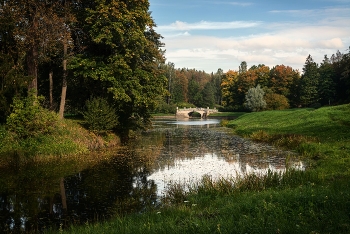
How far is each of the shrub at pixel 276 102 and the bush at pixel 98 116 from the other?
62312 mm

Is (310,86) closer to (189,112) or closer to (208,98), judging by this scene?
(189,112)

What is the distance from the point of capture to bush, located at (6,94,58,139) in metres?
19.1

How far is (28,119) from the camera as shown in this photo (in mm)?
19500

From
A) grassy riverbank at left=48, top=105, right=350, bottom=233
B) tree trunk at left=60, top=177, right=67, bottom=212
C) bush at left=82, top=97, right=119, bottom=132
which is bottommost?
tree trunk at left=60, top=177, right=67, bottom=212

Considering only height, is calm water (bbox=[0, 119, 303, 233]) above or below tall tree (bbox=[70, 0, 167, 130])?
below

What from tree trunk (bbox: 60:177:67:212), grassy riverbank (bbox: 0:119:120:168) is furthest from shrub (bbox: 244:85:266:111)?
tree trunk (bbox: 60:177:67:212)

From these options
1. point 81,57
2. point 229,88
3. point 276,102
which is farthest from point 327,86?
point 81,57

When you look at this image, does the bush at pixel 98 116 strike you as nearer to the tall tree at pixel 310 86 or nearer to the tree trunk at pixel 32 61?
the tree trunk at pixel 32 61

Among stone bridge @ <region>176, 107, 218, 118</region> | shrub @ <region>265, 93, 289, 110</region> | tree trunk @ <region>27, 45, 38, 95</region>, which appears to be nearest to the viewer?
tree trunk @ <region>27, 45, 38, 95</region>

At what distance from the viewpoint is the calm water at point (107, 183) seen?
1059 cm

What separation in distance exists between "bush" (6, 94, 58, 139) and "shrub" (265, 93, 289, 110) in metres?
68.6

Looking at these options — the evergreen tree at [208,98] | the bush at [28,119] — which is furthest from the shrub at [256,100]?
the bush at [28,119]

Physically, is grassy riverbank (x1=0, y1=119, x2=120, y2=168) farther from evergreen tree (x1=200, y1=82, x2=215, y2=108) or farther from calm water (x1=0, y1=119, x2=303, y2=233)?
evergreen tree (x1=200, y1=82, x2=215, y2=108)

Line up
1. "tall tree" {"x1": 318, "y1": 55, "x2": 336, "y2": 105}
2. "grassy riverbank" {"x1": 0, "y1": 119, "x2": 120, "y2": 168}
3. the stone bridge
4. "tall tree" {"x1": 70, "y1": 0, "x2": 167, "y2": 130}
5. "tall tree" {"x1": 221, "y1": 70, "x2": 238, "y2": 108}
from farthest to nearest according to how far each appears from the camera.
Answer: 1. "tall tree" {"x1": 221, "y1": 70, "x2": 238, "y2": 108}
2. the stone bridge
3. "tall tree" {"x1": 318, "y1": 55, "x2": 336, "y2": 105}
4. "tall tree" {"x1": 70, "y1": 0, "x2": 167, "y2": 130}
5. "grassy riverbank" {"x1": 0, "y1": 119, "x2": 120, "y2": 168}
